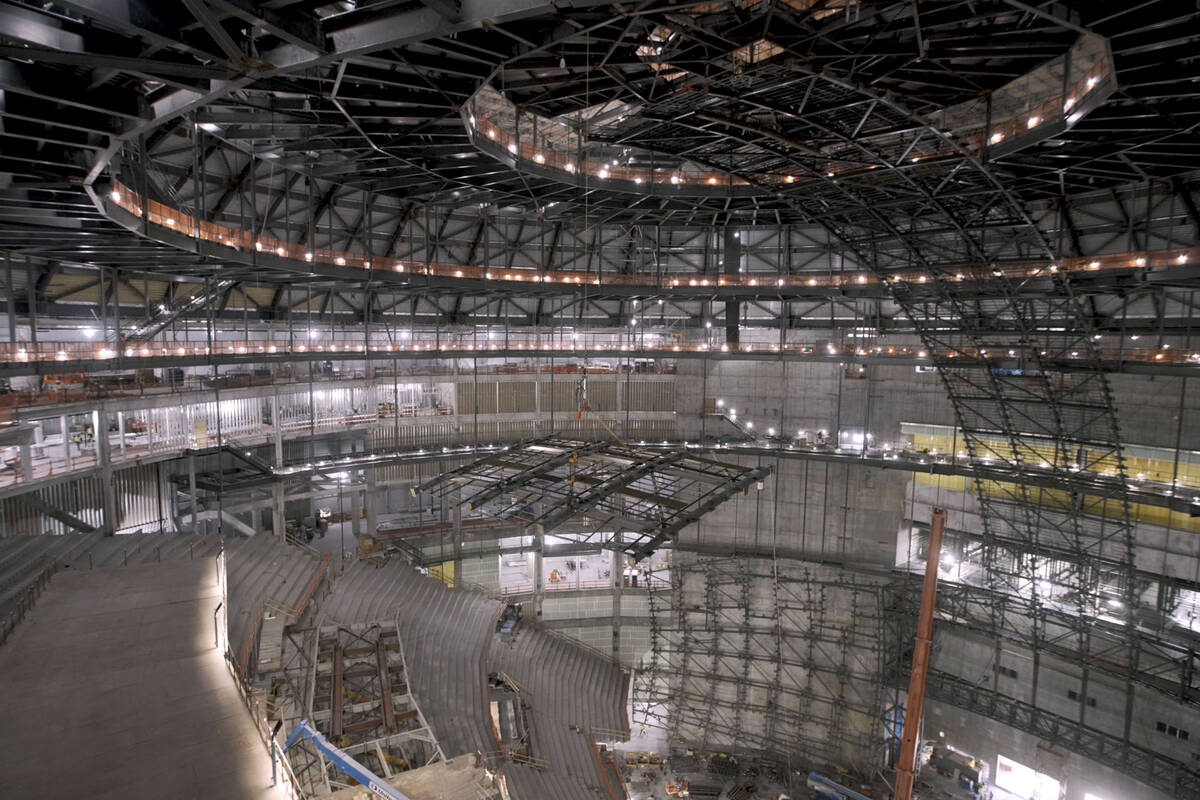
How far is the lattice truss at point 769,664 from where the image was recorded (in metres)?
26.3

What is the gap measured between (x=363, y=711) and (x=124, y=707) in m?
7.18

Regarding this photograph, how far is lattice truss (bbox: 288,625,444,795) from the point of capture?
12.8 meters

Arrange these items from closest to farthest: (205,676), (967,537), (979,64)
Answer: (205,676), (979,64), (967,537)

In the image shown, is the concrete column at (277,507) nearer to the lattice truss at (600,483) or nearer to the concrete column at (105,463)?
the concrete column at (105,463)

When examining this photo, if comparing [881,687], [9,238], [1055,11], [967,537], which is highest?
[1055,11]

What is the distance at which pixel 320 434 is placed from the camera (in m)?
28.3

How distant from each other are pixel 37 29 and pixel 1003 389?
2886cm

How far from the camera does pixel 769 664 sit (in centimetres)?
2777

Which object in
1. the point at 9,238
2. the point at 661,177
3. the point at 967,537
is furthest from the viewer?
the point at 967,537

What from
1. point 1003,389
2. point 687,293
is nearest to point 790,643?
point 1003,389

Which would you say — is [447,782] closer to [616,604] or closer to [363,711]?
[363,711]

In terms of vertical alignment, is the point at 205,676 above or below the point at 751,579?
above

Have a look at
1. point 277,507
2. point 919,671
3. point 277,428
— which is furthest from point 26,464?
point 919,671

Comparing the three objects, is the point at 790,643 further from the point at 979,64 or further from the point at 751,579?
the point at 979,64
